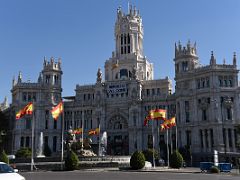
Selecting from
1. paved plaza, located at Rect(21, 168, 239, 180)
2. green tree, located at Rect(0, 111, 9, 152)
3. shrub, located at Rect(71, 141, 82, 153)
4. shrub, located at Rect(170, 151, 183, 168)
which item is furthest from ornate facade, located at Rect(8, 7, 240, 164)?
paved plaza, located at Rect(21, 168, 239, 180)

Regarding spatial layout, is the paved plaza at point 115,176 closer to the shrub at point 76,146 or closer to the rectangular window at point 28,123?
the shrub at point 76,146

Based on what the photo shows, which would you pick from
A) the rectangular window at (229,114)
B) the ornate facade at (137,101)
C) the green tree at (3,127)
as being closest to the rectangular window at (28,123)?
the ornate facade at (137,101)

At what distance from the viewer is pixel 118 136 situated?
364 ft

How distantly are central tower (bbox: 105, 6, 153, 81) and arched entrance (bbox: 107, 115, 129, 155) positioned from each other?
44.0 ft

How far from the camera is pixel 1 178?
20.0 metres

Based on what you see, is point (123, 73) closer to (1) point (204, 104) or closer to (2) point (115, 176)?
(1) point (204, 104)

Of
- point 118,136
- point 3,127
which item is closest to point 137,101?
point 118,136

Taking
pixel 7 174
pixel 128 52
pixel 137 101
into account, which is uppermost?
pixel 128 52

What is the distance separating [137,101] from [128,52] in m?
23.0

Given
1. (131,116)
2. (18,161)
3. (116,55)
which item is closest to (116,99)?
(131,116)

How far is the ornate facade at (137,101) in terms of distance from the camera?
315 ft

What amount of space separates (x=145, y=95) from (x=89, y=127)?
20206mm

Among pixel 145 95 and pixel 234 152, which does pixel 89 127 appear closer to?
pixel 145 95

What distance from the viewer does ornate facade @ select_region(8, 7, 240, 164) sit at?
315 ft
